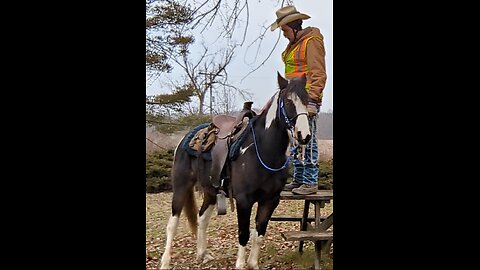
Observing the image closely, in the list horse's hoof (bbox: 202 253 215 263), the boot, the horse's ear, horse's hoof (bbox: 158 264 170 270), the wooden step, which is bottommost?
horse's hoof (bbox: 158 264 170 270)

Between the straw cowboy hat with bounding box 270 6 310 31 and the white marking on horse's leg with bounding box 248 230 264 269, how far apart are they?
0.66m

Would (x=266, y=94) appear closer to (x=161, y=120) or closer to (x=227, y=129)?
(x=227, y=129)

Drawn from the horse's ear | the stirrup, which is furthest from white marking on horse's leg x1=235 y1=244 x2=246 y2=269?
the horse's ear

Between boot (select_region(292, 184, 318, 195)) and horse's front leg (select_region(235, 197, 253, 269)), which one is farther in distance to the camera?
boot (select_region(292, 184, 318, 195))

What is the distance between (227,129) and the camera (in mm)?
1852

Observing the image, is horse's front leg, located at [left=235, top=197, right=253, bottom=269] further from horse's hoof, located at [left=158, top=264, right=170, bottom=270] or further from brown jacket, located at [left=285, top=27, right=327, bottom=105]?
brown jacket, located at [left=285, top=27, right=327, bottom=105]

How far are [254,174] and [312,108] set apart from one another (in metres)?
0.27

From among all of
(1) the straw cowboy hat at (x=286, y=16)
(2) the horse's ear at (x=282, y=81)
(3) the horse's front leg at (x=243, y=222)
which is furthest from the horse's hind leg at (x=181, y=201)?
(1) the straw cowboy hat at (x=286, y=16)

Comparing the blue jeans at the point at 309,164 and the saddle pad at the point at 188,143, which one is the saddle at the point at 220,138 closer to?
the saddle pad at the point at 188,143

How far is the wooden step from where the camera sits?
1.79 m

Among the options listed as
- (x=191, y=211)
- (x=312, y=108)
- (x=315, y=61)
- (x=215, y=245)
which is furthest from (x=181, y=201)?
(x=315, y=61)

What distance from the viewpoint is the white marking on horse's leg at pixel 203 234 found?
1797 millimetres

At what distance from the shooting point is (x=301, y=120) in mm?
1734
